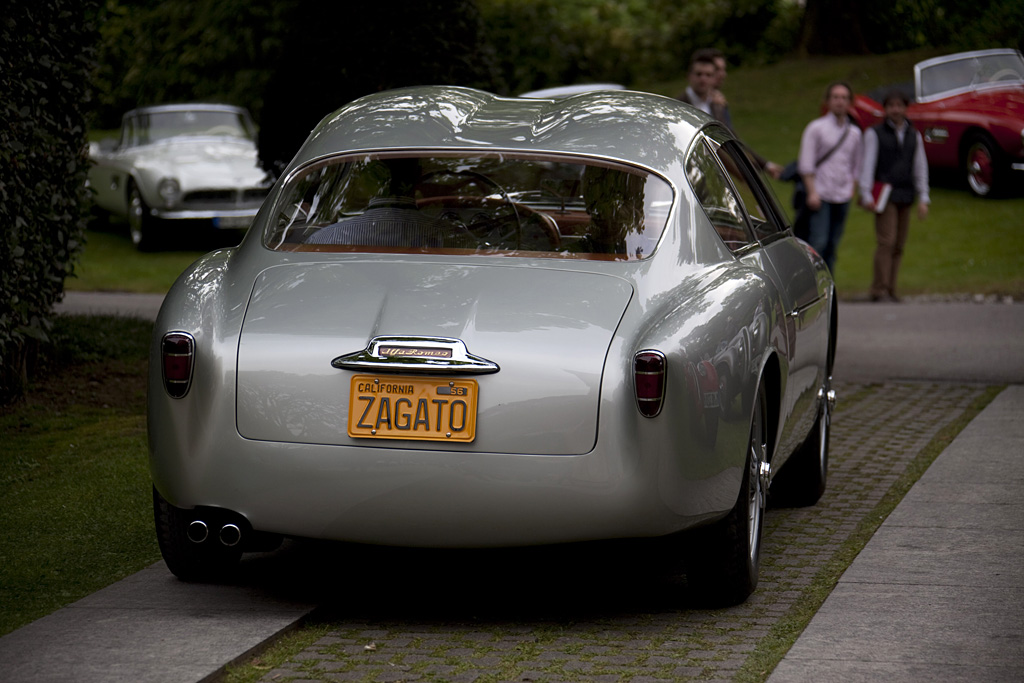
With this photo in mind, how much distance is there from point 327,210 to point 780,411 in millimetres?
1777

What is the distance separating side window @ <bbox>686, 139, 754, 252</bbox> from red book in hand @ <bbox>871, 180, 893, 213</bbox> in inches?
315

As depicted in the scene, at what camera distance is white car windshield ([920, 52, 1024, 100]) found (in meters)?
18.8

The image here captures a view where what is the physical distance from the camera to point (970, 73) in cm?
1941

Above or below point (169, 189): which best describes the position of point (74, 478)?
below

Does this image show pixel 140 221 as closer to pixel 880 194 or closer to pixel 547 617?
pixel 880 194

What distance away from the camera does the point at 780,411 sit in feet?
16.7

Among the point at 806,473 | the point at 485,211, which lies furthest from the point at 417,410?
the point at 806,473

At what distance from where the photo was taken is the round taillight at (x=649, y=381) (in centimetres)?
408

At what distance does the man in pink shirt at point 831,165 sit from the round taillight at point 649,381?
799 centimetres

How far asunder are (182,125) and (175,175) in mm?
2114

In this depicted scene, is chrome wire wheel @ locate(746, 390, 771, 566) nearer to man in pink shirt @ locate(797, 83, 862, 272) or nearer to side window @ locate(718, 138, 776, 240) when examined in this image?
side window @ locate(718, 138, 776, 240)

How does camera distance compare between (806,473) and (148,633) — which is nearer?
(148,633)

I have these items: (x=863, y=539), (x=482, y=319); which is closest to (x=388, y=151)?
(x=482, y=319)

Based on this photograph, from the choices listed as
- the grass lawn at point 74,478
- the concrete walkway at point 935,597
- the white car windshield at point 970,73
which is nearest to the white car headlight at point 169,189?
the grass lawn at point 74,478
